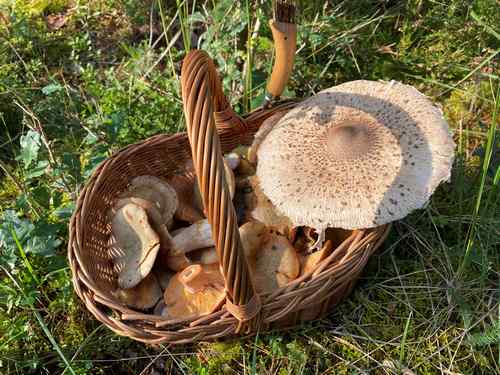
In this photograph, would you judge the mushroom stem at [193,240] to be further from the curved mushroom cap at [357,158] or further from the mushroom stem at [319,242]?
the mushroom stem at [319,242]

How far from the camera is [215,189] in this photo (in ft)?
4.53

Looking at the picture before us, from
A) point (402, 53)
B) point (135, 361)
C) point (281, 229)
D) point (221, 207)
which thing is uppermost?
point (221, 207)

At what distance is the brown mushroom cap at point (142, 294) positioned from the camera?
6.19 ft

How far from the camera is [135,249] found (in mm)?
1914

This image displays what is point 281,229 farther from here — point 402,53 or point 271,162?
point 402,53

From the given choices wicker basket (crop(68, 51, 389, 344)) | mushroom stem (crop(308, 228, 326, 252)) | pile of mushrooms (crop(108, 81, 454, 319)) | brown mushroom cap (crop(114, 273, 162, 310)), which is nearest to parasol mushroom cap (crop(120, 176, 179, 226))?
pile of mushrooms (crop(108, 81, 454, 319))

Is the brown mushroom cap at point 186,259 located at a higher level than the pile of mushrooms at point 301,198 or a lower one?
lower

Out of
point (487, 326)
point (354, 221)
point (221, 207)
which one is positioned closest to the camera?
point (221, 207)

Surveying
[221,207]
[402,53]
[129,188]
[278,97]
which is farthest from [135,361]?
[402,53]

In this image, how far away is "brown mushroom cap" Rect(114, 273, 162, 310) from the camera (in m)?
1.89

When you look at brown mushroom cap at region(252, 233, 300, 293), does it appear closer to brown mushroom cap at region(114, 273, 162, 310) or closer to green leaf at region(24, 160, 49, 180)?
brown mushroom cap at region(114, 273, 162, 310)

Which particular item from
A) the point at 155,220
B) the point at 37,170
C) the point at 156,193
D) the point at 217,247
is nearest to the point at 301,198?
the point at 217,247

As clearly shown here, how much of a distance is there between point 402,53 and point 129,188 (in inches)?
76.8

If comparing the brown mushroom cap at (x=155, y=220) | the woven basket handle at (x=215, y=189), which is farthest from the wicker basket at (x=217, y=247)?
the brown mushroom cap at (x=155, y=220)
